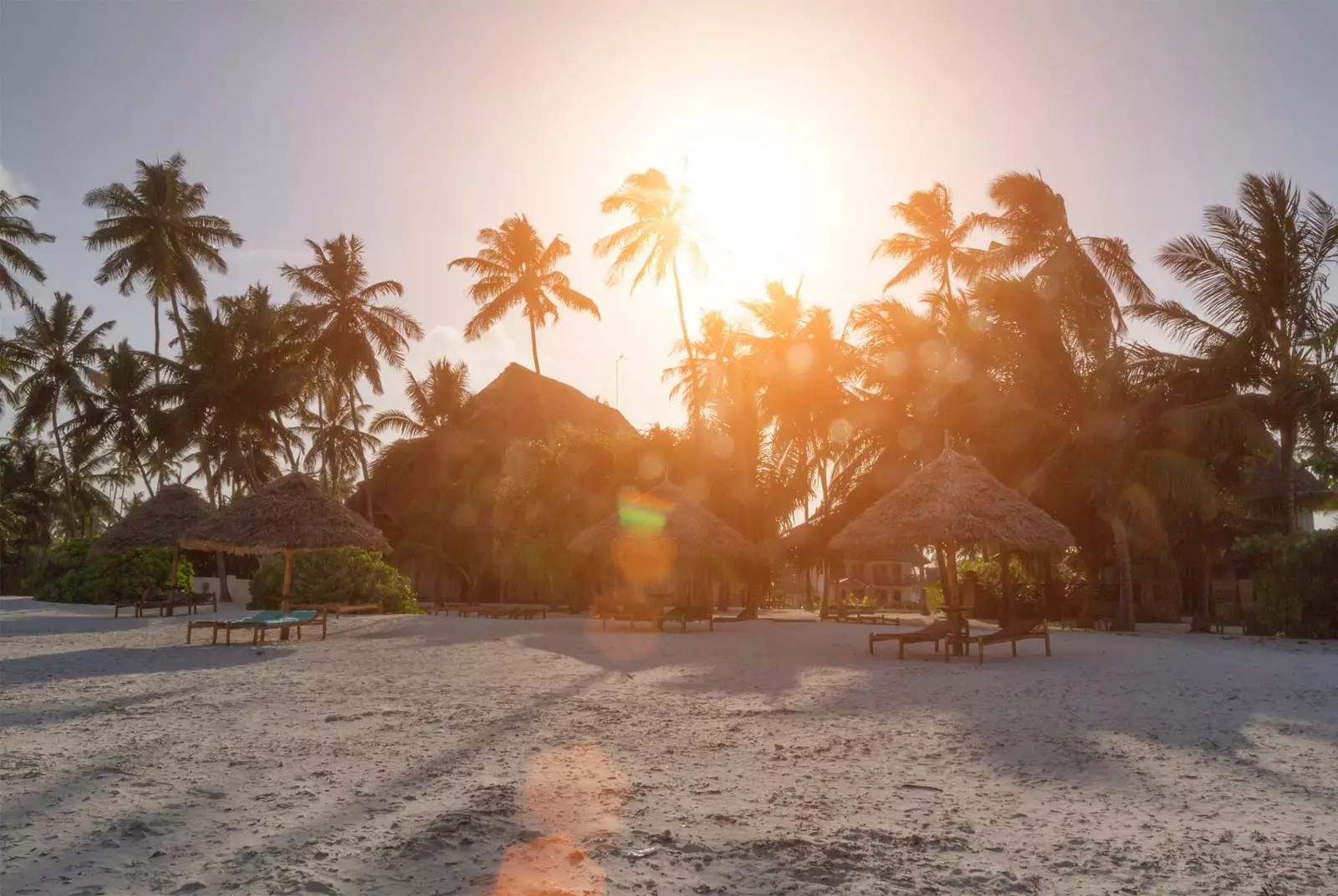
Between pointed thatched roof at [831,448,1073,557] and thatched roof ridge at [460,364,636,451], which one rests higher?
thatched roof ridge at [460,364,636,451]

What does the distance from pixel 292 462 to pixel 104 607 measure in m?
10.1

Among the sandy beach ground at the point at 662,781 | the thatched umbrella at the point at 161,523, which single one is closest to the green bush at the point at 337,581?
the thatched umbrella at the point at 161,523

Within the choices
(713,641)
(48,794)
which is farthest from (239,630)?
(48,794)

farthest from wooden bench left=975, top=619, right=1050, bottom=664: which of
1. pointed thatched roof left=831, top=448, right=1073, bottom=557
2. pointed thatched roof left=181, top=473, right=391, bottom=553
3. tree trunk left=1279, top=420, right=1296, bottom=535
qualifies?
pointed thatched roof left=181, top=473, right=391, bottom=553

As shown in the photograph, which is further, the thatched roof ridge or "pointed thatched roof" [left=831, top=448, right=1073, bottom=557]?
the thatched roof ridge

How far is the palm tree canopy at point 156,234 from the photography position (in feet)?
104

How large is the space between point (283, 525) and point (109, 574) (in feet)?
39.4

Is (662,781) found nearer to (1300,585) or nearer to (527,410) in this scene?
(1300,585)

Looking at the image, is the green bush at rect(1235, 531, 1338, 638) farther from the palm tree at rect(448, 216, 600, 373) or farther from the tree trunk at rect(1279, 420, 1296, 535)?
the palm tree at rect(448, 216, 600, 373)

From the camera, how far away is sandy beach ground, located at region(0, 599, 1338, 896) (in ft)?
13.0

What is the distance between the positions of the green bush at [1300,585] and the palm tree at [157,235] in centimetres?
3180

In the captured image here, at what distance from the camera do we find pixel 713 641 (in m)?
15.4

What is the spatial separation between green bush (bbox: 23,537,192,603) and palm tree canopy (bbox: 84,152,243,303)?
9.81m

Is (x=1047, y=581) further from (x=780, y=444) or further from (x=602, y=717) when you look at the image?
(x=602, y=717)
